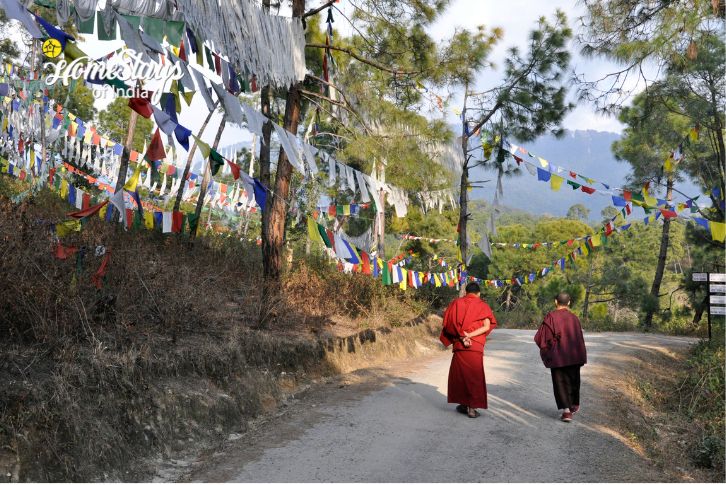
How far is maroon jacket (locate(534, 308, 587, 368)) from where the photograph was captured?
298 inches

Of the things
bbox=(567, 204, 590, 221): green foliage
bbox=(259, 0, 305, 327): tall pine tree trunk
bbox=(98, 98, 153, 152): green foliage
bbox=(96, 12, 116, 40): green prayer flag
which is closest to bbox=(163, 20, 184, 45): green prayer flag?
bbox=(96, 12, 116, 40): green prayer flag

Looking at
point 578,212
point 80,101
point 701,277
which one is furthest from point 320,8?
point 578,212

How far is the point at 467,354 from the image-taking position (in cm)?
763

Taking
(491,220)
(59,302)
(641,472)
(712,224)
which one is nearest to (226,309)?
(59,302)

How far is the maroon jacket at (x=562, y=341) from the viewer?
7.57 meters

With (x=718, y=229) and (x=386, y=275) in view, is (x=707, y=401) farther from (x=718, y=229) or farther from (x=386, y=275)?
(x=386, y=275)

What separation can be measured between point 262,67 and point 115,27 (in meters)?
2.79

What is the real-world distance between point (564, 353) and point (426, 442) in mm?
2415

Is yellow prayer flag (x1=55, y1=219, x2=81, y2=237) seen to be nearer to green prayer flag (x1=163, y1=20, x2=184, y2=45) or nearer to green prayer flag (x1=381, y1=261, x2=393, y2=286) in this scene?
green prayer flag (x1=163, y1=20, x2=184, y2=45)

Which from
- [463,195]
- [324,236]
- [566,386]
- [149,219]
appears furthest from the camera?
[463,195]

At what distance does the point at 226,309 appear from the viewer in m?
10.1

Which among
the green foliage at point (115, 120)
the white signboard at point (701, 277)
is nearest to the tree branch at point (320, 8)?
the white signboard at point (701, 277)

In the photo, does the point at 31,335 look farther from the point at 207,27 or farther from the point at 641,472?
the point at 641,472

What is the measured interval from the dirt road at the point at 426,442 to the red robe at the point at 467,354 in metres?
0.29
